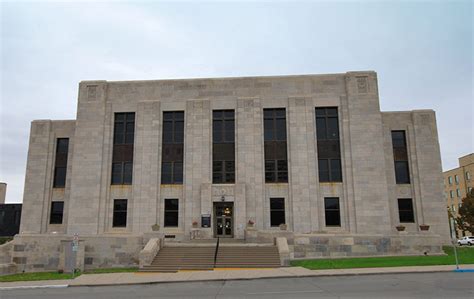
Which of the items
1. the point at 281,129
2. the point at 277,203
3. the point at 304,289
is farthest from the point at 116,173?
the point at 304,289

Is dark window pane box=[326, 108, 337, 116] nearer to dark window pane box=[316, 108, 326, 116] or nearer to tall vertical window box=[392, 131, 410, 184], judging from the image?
dark window pane box=[316, 108, 326, 116]

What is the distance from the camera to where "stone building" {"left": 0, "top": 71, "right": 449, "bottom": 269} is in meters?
34.1

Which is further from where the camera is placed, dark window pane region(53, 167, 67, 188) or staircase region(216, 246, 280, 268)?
dark window pane region(53, 167, 67, 188)

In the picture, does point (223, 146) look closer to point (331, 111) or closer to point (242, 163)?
point (242, 163)

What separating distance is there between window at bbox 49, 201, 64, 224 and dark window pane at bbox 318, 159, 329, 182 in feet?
85.0

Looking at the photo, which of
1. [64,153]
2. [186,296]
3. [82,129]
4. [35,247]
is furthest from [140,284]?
[64,153]

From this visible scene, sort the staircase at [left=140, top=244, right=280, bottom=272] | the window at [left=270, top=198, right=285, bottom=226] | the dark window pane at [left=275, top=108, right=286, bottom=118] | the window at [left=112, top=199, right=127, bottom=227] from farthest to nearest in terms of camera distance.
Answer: the dark window pane at [left=275, top=108, right=286, bottom=118]
the window at [left=112, top=199, right=127, bottom=227]
the window at [left=270, top=198, right=285, bottom=226]
the staircase at [left=140, top=244, right=280, bottom=272]

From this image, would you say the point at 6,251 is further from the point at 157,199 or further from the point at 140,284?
the point at 140,284

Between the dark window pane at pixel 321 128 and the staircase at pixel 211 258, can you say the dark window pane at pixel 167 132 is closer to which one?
Result: the staircase at pixel 211 258

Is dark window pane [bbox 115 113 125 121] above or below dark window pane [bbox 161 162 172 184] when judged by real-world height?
above

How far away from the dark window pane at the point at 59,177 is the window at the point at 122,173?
22.0ft

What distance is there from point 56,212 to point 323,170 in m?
26.9

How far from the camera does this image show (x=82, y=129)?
3691 cm

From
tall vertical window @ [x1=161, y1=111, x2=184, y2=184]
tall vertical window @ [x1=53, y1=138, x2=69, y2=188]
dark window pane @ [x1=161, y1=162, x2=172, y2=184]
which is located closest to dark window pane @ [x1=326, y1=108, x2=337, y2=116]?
tall vertical window @ [x1=161, y1=111, x2=184, y2=184]
